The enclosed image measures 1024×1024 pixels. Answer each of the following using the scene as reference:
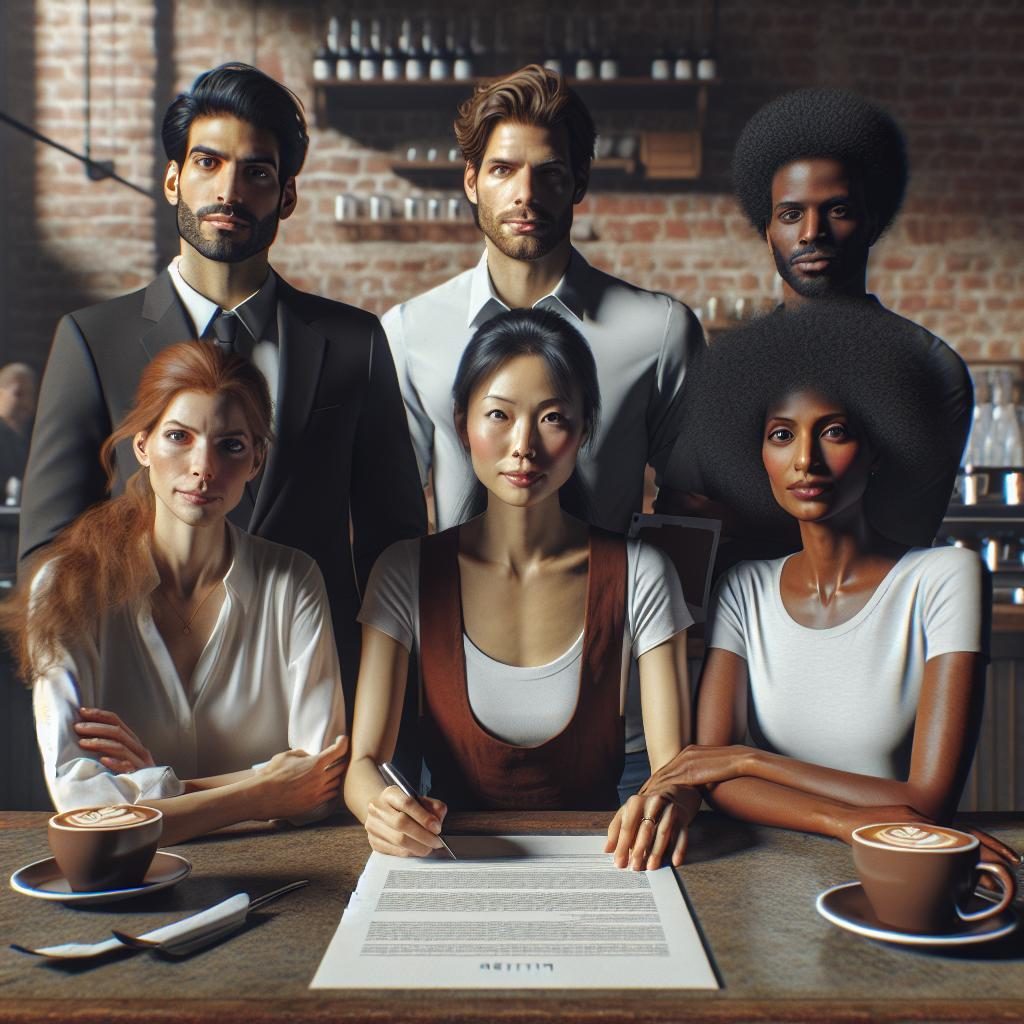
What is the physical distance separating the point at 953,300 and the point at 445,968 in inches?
180

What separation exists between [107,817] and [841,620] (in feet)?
2.96

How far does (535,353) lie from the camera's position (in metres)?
1.51

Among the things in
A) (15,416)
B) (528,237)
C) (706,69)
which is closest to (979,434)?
(706,69)

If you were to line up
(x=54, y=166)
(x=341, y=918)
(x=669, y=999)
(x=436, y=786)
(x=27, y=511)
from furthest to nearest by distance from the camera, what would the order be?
(x=54, y=166) → (x=27, y=511) → (x=436, y=786) → (x=341, y=918) → (x=669, y=999)

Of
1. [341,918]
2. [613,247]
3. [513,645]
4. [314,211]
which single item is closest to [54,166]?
[314,211]

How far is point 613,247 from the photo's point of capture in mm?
4898

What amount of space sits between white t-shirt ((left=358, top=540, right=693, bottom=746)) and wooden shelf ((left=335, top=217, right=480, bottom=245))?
11.8 feet

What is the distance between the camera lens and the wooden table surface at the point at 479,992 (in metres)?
0.85

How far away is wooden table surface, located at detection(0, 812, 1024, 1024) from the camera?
2.80 ft

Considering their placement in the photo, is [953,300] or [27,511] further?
[953,300]

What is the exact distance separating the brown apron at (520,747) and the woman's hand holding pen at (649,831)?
0.67 ft

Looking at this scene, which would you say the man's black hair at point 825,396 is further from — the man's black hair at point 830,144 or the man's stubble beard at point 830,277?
the man's black hair at point 830,144

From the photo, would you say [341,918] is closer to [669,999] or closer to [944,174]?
[669,999]

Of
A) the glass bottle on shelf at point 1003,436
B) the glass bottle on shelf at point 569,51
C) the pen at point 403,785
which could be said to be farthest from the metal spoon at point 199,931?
the glass bottle on shelf at point 569,51
